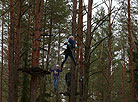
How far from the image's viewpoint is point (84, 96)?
6301mm

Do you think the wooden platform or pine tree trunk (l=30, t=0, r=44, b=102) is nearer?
the wooden platform

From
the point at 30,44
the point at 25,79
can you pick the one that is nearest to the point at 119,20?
the point at 30,44

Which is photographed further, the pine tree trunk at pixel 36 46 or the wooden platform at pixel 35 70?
the pine tree trunk at pixel 36 46

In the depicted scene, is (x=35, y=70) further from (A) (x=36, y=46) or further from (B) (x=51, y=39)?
(B) (x=51, y=39)

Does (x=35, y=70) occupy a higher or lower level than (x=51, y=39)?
lower

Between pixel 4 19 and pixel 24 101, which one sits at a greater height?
pixel 4 19

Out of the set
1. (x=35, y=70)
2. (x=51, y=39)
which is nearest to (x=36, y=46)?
(x=35, y=70)

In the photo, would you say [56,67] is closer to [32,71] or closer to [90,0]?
[32,71]

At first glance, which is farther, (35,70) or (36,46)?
(36,46)

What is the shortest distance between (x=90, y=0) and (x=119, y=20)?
37.3 feet

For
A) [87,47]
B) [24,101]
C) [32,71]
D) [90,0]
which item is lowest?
[24,101]

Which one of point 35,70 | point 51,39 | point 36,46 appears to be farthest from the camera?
point 51,39

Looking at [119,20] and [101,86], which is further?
[101,86]

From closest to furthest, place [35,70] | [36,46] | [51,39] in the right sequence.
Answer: [35,70] < [36,46] < [51,39]
